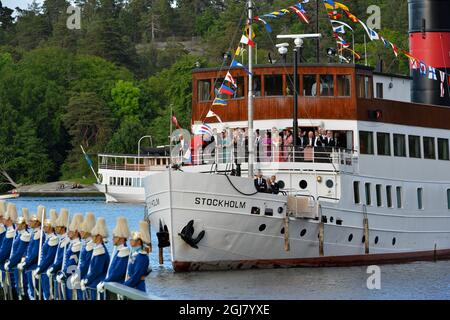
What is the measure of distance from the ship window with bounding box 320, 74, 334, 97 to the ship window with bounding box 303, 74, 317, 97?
245 mm

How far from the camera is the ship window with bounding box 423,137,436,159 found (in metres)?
56.2

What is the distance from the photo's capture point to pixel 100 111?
6545 inches

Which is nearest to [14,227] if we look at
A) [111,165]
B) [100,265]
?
[100,265]

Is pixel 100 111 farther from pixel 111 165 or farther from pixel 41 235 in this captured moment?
pixel 41 235

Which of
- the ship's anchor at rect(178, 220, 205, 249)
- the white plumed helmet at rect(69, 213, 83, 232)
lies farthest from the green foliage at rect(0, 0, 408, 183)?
the white plumed helmet at rect(69, 213, 83, 232)

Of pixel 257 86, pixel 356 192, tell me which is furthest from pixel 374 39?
pixel 356 192

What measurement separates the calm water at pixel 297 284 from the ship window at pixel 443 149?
265 inches

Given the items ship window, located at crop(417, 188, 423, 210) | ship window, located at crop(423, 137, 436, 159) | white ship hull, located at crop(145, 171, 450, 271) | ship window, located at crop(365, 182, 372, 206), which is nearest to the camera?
white ship hull, located at crop(145, 171, 450, 271)

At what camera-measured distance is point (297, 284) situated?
4544 centimetres

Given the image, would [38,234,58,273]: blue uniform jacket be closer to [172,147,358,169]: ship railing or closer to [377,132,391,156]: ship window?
[172,147,358,169]: ship railing

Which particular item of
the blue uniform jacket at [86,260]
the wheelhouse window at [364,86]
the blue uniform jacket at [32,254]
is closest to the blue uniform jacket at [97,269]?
the blue uniform jacket at [86,260]

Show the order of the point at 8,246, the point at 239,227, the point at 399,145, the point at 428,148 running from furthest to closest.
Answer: the point at 428,148, the point at 399,145, the point at 239,227, the point at 8,246

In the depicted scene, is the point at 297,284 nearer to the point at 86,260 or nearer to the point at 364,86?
the point at 364,86

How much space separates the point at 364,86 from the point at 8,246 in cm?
2122
